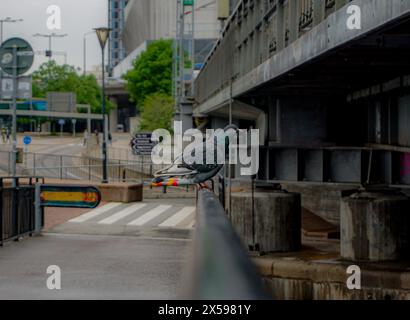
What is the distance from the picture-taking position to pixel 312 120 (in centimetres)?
2044

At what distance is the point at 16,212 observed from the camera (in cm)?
1666

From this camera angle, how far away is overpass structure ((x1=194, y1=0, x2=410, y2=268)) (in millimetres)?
10703

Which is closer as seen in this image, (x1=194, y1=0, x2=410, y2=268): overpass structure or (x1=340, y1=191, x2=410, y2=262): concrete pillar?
(x1=194, y1=0, x2=410, y2=268): overpass structure

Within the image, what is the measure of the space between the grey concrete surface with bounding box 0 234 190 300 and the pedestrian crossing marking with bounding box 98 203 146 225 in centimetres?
339

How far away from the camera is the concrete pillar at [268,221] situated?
15.6 metres

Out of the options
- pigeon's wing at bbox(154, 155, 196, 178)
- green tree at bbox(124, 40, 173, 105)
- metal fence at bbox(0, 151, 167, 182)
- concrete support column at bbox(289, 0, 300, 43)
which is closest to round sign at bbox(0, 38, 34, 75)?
pigeon's wing at bbox(154, 155, 196, 178)

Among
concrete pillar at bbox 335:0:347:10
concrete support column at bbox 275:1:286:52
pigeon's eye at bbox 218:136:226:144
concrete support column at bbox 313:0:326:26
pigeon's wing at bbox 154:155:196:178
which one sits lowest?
pigeon's wing at bbox 154:155:196:178

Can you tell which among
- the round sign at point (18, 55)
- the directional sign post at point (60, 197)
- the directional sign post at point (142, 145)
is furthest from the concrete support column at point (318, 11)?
the directional sign post at point (142, 145)

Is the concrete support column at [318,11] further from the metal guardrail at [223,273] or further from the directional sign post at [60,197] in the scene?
the metal guardrail at [223,273]

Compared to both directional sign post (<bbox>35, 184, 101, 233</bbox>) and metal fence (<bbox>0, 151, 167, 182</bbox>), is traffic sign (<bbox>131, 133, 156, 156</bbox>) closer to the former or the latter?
metal fence (<bbox>0, 151, 167, 182</bbox>)

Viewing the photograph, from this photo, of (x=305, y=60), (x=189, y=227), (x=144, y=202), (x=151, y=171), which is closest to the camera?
(x=305, y=60)
